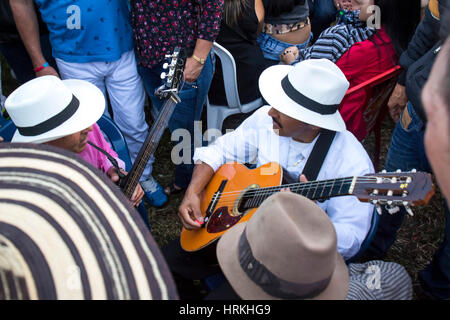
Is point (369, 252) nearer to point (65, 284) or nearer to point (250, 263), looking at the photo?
point (250, 263)

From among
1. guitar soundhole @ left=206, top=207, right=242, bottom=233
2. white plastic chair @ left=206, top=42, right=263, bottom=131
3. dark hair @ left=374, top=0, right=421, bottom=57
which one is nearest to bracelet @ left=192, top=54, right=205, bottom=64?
white plastic chair @ left=206, top=42, right=263, bottom=131

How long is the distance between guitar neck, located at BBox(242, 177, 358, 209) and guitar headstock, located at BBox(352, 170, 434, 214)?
0.05 meters

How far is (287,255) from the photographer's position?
121 cm

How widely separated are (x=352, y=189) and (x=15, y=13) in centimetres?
252

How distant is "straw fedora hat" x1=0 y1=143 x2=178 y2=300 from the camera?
2.35ft

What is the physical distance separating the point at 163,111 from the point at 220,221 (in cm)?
83

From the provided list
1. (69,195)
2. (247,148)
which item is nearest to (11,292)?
(69,195)

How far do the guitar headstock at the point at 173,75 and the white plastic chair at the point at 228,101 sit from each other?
0.40 meters

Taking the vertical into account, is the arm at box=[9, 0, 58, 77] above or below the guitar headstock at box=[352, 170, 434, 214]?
above

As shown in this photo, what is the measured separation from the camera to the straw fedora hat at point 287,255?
3.96 feet

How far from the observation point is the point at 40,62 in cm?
269

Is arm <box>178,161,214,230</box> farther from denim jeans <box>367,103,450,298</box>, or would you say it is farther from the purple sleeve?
denim jeans <box>367,103,450,298</box>

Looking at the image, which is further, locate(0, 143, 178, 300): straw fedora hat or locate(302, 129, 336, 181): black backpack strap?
locate(302, 129, 336, 181): black backpack strap

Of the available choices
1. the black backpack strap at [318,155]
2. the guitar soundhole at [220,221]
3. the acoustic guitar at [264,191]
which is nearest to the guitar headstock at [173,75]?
the acoustic guitar at [264,191]
